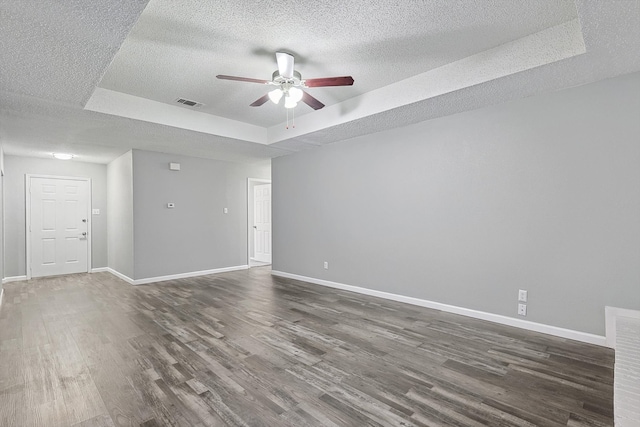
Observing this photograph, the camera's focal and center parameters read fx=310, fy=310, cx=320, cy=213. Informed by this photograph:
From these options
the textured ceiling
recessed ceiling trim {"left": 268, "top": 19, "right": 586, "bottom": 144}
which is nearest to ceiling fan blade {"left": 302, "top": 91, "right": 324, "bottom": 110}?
the textured ceiling

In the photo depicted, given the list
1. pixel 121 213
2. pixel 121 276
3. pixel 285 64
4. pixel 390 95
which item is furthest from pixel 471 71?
pixel 121 276

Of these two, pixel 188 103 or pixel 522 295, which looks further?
pixel 188 103

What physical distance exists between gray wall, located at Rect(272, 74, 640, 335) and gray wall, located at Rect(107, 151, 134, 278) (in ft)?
12.5

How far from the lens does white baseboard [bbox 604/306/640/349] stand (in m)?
2.74

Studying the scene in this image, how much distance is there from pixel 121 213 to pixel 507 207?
660 cm

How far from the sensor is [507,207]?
342 centimetres

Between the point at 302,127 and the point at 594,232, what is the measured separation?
3699 millimetres

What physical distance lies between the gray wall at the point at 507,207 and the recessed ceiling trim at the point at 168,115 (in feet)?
5.14

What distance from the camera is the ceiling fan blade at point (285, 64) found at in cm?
281

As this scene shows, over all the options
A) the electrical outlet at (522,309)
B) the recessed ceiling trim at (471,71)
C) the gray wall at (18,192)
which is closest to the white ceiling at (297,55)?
the recessed ceiling trim at (471,71)

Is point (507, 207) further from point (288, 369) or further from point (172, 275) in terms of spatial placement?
point (172, 275)

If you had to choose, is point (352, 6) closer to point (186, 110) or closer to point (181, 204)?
point (186, 110)

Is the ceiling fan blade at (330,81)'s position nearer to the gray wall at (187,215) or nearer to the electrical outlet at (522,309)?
the electrical outlet at (522,309)

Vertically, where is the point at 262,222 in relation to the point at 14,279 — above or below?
above
